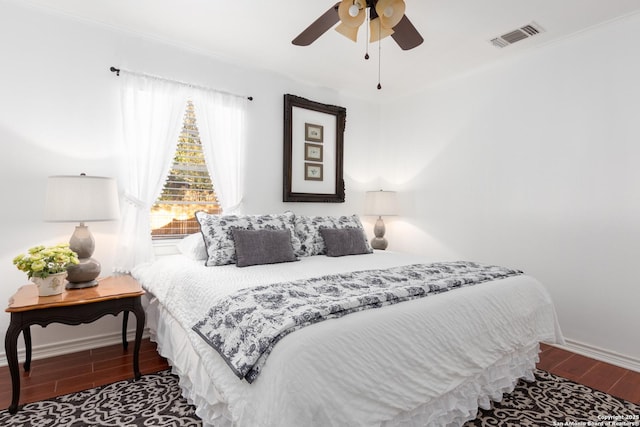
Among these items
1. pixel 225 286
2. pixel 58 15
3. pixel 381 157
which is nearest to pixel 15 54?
pixel 58 15

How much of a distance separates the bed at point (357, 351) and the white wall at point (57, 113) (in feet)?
2.67

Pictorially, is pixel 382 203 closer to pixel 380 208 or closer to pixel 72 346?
pixel 380 208

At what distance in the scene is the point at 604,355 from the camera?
2768 mm

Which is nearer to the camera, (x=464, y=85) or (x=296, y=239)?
(x=296, y=239)

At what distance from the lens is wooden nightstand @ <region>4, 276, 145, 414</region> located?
194cm

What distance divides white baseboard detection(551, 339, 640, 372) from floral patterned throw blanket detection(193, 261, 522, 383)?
53.2 inches

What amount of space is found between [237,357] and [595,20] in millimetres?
3540

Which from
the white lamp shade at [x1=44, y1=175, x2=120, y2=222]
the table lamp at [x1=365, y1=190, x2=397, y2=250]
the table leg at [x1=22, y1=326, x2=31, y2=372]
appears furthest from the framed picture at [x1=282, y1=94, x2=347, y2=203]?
the table leg at [x1=22, y1=326, x2=31, y2=372]

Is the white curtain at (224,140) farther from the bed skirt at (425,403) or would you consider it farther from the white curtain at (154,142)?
the bed skirt at (425,403)

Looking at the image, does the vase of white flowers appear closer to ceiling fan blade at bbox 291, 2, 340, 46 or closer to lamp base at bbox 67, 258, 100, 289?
lamp base at bbox 67, 258, 100, 289

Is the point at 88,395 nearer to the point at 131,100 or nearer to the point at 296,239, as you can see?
the point at 296,239

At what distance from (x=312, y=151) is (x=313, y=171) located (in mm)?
235

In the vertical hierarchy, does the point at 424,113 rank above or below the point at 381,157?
above

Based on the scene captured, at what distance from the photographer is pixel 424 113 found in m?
4.23
